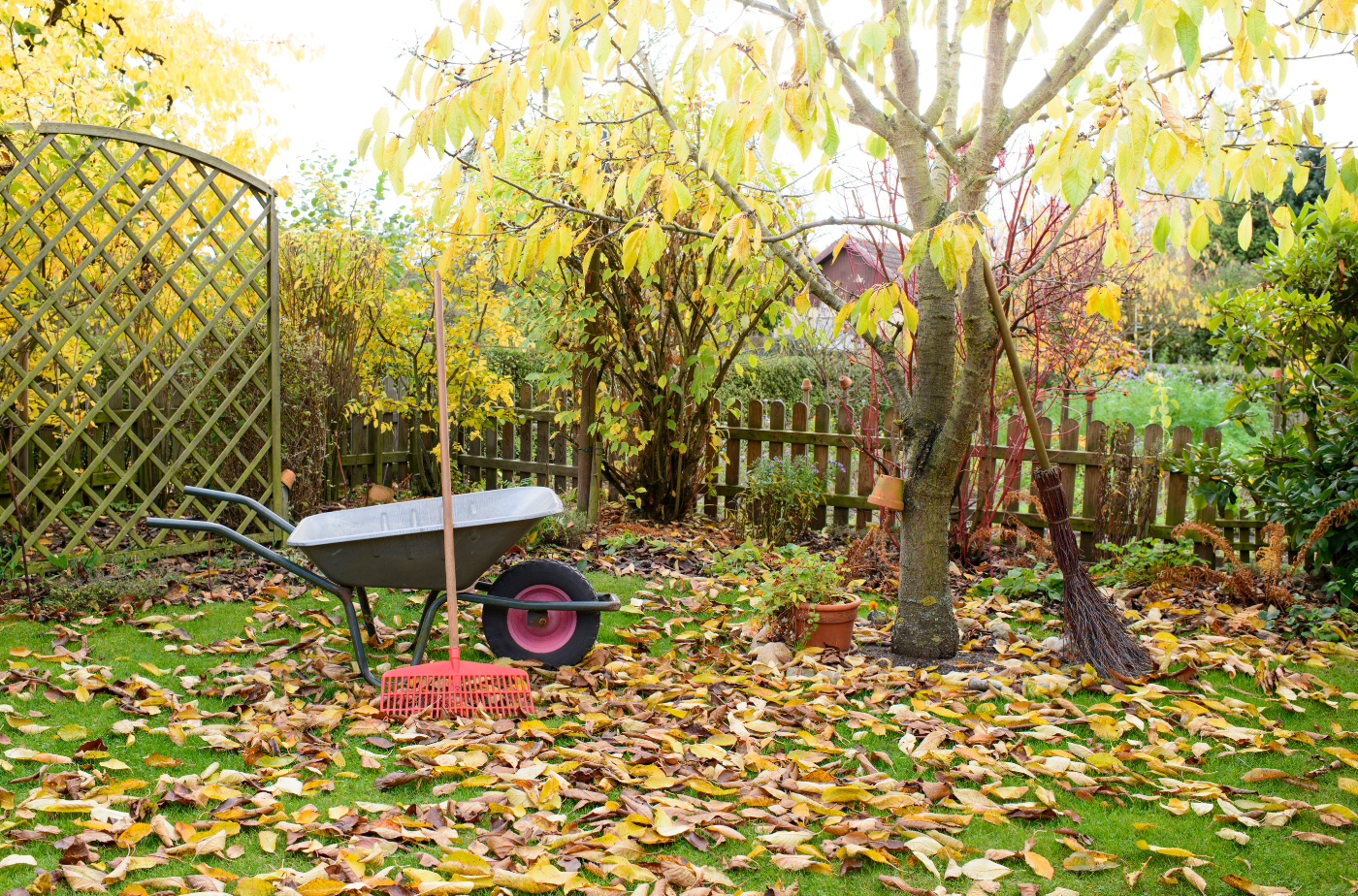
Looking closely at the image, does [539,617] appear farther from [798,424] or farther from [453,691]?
[798,424]

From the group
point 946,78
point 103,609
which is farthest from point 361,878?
point 946,78

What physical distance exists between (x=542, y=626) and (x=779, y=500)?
7.28 ft

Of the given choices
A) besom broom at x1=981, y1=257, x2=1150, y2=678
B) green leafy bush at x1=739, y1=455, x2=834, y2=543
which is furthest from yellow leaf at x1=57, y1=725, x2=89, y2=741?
green leafy bush at x1=739, y1=455, x2=834, y2=543

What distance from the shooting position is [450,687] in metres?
2.80

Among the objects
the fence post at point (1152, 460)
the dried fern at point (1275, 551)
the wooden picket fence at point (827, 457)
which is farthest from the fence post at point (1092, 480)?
the dried fern at point (1275, 551)

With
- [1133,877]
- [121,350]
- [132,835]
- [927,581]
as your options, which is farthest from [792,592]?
[121,350]

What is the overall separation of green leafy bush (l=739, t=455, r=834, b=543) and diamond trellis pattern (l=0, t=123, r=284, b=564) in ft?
8.26

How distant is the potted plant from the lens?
11.0ft

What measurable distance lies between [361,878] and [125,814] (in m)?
0.64

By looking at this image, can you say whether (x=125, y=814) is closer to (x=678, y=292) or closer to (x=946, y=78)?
(x=946, y=78)

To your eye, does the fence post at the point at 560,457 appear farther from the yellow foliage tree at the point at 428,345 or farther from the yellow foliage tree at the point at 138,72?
the yellow foliage tree at the point at 138,72

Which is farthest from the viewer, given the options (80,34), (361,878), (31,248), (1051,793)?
(80,34)

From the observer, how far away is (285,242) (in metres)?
5.51

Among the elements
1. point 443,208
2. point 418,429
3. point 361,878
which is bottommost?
point 361,878
